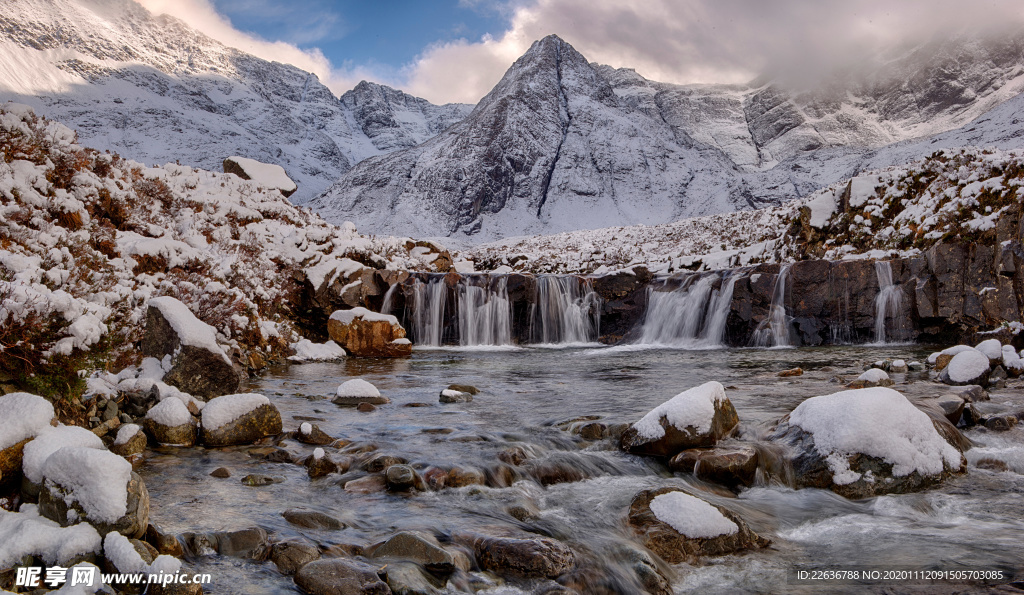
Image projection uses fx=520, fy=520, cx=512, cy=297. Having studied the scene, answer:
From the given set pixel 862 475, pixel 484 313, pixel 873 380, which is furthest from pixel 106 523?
pixel 484 313

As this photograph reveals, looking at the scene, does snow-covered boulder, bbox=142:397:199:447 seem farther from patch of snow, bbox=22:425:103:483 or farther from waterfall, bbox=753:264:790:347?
waterfall, bbox=753:264:790:347

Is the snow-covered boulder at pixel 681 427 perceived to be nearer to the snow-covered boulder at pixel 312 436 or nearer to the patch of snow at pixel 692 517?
the patch of snow at pixel 692 517

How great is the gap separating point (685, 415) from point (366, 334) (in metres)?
10.6

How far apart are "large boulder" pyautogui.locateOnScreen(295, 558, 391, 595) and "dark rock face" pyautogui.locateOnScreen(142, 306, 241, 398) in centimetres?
440

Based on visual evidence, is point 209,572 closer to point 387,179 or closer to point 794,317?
point 794,317

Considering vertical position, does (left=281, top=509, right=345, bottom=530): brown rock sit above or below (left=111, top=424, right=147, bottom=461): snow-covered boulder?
below

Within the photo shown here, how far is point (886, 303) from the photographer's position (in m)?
14.4

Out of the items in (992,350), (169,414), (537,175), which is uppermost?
(537,175)

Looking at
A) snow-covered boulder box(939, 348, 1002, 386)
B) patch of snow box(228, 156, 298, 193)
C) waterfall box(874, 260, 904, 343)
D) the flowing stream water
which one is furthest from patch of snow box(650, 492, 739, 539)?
patch of snow box(228, 156, 298, 193)

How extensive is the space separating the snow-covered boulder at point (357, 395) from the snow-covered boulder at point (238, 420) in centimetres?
194

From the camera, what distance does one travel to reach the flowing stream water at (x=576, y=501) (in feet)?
11.6

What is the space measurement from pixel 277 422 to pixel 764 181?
87.3 metres

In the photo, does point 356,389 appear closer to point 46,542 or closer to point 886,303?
point 46,542

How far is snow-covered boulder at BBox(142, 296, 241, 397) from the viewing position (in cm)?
648
